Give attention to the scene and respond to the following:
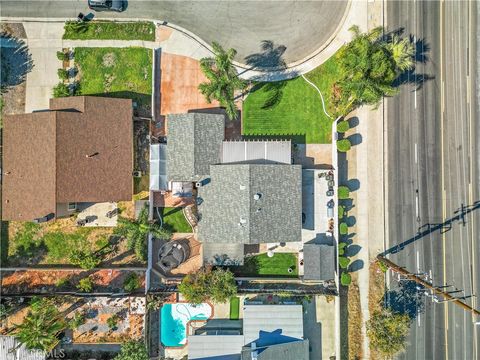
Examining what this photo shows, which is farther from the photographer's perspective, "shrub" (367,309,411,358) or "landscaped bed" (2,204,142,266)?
"landscaped bed" (2,204,142,266)

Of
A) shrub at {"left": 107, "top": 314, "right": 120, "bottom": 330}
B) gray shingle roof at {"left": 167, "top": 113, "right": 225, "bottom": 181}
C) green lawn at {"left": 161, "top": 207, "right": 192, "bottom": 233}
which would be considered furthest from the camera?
green lawn at {"left": 161, "top": 207, "right": 192, "bottom": 233}

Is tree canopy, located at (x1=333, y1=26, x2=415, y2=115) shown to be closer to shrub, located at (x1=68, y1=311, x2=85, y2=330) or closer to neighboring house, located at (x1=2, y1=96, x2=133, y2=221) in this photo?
neighboring house, located at (x1=2, y1=96, x2=133, y2=221)

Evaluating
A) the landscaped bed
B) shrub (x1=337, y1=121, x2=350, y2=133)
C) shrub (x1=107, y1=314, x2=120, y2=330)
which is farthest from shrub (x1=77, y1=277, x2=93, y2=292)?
shrub (x1=337, y1=121, x2=350, y2=133)

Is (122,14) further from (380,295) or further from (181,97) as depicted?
(380,295)

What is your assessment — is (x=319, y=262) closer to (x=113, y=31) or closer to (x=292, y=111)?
(x=292, y=111)

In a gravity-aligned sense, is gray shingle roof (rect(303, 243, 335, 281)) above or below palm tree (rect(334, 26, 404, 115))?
below

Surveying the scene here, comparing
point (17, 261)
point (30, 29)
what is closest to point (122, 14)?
point (30, 29)
